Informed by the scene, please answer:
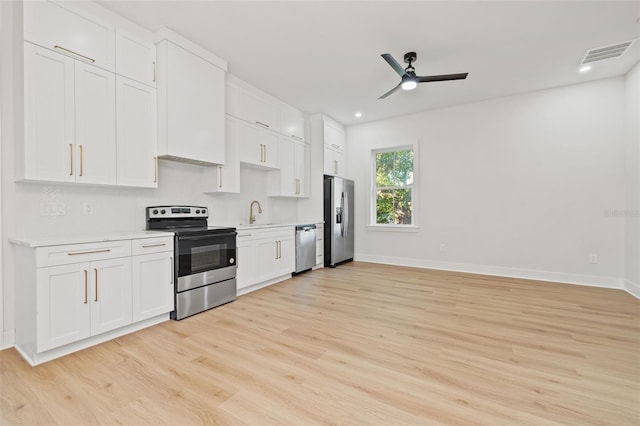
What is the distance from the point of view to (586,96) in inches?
162

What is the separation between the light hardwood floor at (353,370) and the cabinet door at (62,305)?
0.19 metres

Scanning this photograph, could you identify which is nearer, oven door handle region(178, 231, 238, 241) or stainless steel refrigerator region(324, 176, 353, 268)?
oven door handle region(178, 231, 238, 241)

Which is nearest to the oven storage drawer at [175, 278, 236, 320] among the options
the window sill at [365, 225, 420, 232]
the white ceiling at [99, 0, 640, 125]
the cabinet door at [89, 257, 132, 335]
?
the cabinet door at [89, 257, 132, 335]

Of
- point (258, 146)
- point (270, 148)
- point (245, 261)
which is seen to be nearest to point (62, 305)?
point (245, 261)

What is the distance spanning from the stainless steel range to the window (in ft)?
11.2

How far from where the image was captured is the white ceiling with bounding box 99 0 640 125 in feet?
8.51

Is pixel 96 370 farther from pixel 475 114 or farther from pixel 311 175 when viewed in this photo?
pixel 475 114

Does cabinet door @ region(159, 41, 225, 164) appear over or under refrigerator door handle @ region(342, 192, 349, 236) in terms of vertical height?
over

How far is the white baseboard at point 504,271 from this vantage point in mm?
4039

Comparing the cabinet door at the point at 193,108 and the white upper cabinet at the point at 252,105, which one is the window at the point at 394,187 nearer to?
the white upper cabinet at the point at 252,105

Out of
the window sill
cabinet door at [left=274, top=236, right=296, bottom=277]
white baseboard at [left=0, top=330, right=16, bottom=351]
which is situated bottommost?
white baseboard at [left=0, top=330, right=16, bottom=351]

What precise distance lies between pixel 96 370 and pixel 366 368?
72.7 inches

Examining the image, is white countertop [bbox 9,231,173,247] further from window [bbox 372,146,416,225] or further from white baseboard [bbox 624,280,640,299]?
white baseboard [bbox 624,280,640,299]

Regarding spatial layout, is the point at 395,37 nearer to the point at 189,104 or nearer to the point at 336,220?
the point at 189,104
